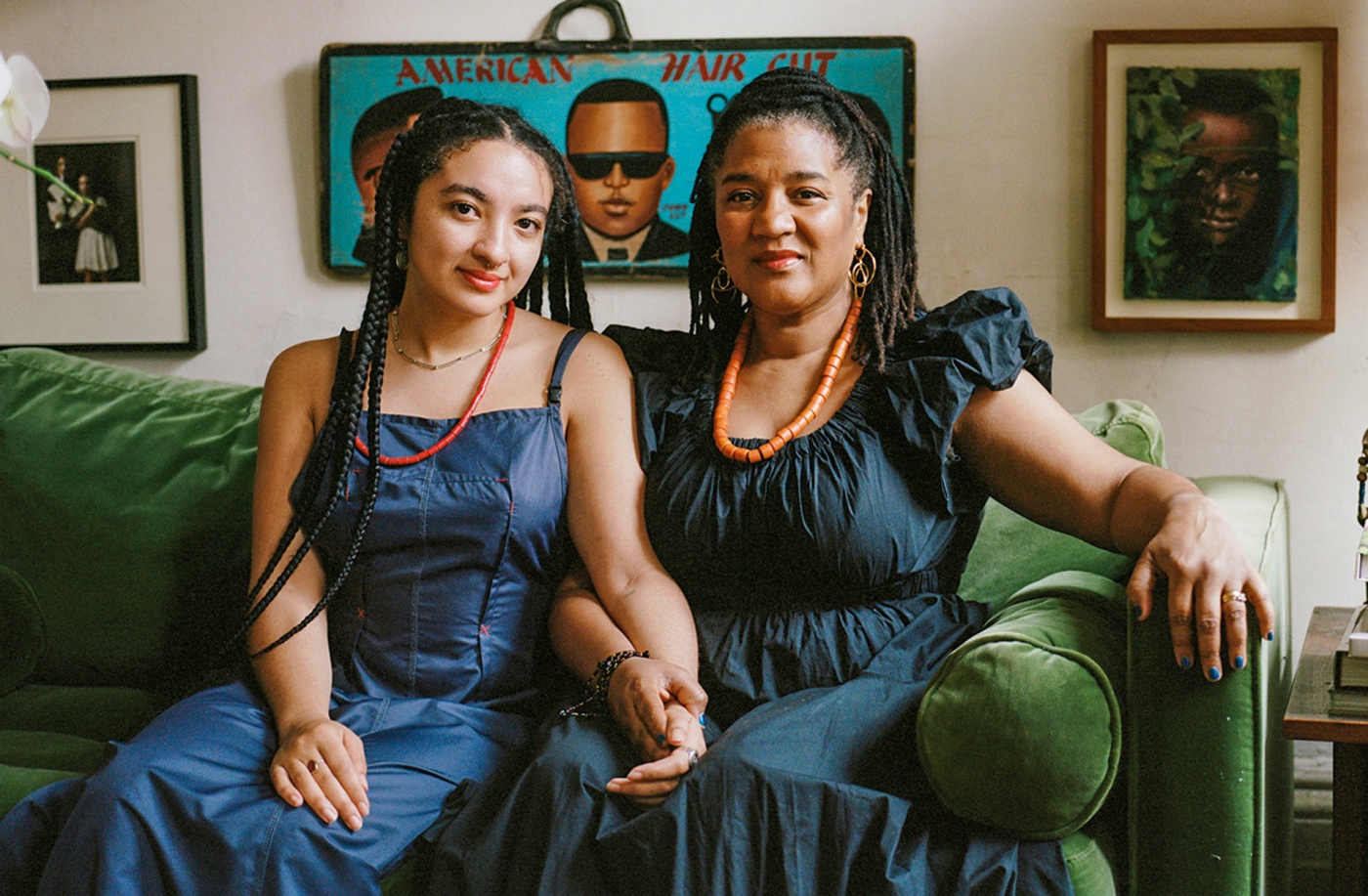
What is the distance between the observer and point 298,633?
60.5 inches

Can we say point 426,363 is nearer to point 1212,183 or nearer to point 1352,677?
point 1352,677

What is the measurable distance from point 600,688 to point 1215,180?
56.6 inches

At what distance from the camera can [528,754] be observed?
4.76 ft

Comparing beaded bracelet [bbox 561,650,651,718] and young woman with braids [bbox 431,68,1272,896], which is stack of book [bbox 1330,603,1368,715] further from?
beaded bracelet [bbox 561,650,651,718]

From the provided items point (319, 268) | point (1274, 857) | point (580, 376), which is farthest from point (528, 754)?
point (319, 268)

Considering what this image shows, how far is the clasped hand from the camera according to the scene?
126 cm

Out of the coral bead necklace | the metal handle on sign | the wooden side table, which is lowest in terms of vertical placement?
the wooden side table

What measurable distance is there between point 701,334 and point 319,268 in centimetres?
103

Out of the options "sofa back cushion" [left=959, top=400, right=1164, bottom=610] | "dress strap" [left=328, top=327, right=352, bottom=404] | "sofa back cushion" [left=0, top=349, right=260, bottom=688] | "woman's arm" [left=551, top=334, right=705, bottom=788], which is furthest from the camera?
"sofa back cushion" [left=0, top=349, right=260, bottom=688]

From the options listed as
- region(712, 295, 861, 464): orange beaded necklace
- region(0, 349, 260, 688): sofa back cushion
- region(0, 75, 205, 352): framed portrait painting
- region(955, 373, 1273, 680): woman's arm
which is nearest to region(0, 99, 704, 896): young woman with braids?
region(712, 295, 861, 464): orange beaded necklace

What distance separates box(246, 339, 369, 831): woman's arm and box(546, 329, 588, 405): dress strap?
11.8 inches

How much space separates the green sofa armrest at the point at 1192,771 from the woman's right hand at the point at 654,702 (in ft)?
1.54

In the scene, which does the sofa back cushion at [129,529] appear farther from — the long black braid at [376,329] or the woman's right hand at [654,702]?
the woman's right hand at [654,702]

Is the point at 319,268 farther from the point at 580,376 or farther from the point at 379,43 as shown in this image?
the point at 580,376
